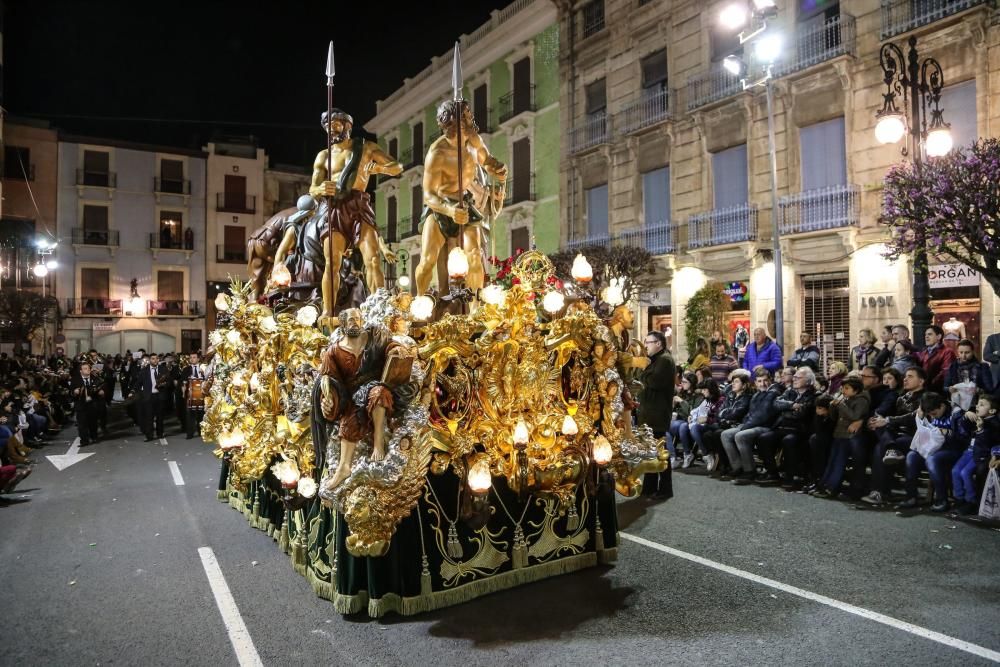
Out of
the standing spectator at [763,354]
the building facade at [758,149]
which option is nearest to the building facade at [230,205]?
the building facade at [758,149]

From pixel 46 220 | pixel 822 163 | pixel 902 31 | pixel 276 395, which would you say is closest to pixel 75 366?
pixel 276 395

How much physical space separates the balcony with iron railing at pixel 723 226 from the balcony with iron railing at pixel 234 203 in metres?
26.5

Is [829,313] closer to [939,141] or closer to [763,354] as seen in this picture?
[763,354]

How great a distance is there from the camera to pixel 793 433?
332 inches

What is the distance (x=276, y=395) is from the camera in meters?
6.12

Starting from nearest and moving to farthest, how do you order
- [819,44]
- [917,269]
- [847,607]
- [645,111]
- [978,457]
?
[847,607]
[978,457]
[917,269]
[819,44]
[645,111]

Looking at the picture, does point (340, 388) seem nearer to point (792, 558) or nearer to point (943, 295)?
point (792, 558)

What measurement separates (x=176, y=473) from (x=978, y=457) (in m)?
9.88

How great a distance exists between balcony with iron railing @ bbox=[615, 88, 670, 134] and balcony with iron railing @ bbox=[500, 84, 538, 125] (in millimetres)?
4250

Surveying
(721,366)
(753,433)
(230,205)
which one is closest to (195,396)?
(721,366)

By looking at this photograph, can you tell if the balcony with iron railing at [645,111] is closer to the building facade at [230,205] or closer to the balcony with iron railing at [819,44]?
the balcony with iron railing at [819,44]

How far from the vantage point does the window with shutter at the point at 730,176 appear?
18.1 metres

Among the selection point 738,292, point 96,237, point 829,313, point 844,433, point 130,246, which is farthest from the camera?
point 130,246

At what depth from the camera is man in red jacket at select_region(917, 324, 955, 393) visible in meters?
8.42
